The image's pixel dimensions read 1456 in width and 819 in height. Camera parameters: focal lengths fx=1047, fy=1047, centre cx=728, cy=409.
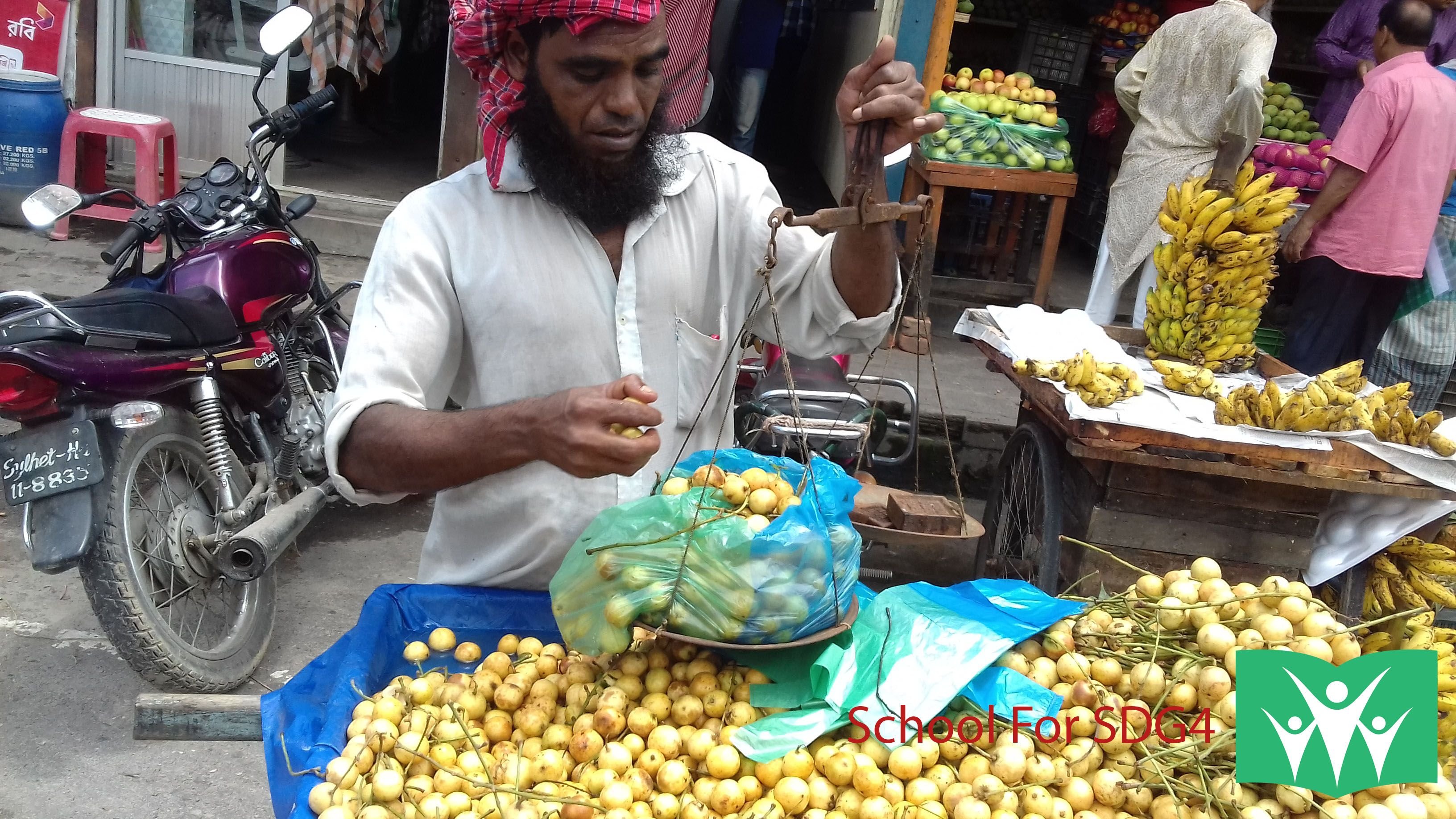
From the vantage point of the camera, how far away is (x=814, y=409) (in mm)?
3898

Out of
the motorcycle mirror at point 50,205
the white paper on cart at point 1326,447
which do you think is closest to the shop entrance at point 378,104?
the motorcycle mirror at point 50,205

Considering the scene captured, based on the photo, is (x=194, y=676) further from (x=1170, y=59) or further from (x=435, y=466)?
(x=1170, y=59)

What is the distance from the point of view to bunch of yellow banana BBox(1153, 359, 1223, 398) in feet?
11.2

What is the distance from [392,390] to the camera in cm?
164

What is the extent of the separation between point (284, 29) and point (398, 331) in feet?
6.48

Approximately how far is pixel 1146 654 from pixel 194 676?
2.38m

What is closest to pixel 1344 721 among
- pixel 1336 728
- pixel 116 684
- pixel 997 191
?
pixel 1336 728

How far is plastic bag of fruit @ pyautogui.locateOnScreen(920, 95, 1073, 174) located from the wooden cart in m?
2.79

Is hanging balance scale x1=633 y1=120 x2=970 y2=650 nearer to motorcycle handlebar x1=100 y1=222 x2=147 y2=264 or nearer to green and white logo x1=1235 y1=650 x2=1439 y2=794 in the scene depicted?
green and white logo x1=1235 y1=650 x2=1439 y2=794

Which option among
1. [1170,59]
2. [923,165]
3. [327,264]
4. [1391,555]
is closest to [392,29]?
[327,264]

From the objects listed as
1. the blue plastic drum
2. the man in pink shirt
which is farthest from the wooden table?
the blue plastic drum

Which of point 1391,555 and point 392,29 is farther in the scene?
point 392,29

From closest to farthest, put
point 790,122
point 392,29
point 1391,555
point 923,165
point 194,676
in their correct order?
point 194,676 → point 1391,555 → point 923,165 → point 392,29 → point 790,122

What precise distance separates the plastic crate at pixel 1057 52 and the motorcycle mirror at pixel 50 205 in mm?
6105
